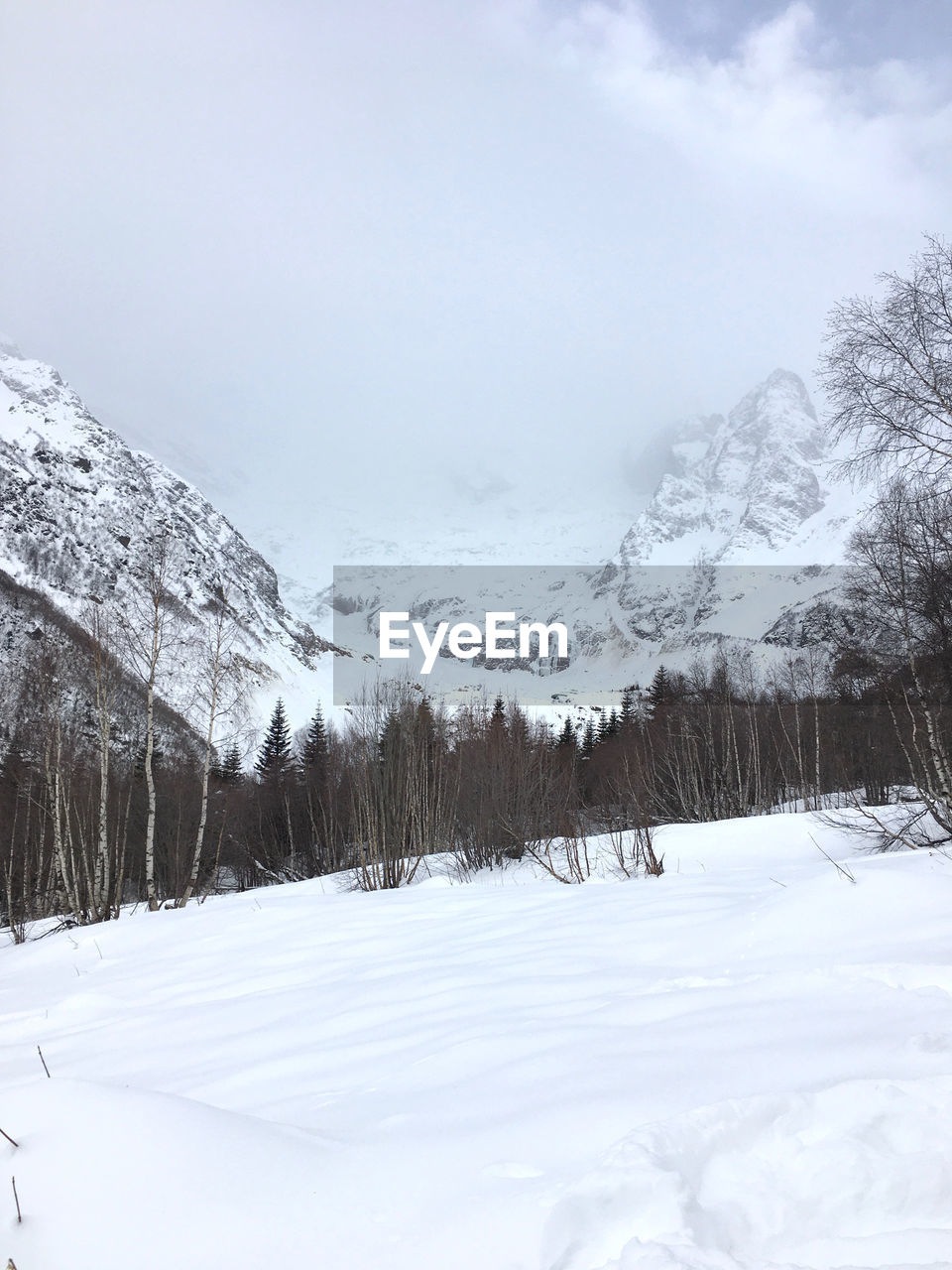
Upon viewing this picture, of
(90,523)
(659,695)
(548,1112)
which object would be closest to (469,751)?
(548,1112)

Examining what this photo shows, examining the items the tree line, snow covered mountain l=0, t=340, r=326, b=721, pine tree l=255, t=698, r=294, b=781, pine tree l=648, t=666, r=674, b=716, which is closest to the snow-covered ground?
the tree line

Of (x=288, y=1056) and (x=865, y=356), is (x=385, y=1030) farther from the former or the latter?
(x=865, y=356)

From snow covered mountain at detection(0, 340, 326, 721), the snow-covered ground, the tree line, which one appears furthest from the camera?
snow covered mountain at detection(0, 340, 326, 721)

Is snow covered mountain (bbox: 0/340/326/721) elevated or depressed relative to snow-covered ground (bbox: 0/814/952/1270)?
elevated

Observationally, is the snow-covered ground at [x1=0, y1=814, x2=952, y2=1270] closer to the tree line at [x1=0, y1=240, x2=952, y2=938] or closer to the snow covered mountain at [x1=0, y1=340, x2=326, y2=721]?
the tree line at [x1=0, y1=240, x2=952, y2=938]

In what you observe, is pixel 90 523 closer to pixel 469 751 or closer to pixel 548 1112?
pixel 469 751
